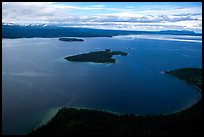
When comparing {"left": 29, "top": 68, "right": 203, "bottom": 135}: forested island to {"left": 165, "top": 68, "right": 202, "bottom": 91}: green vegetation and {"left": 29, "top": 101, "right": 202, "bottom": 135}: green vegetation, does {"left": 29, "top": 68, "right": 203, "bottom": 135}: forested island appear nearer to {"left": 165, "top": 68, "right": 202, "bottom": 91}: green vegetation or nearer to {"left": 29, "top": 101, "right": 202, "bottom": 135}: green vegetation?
{"left": 29, "top": 101, "right": 202, "bottom": 135}: green vegetation

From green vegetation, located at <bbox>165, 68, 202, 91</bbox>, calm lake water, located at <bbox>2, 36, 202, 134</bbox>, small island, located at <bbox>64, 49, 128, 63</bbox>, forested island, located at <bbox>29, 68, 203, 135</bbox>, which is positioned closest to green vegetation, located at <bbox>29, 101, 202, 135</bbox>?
forested island, located at <bbox>29, 68, 203, 135</bbox>

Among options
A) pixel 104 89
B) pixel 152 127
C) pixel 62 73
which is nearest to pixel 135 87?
pixel 104 89

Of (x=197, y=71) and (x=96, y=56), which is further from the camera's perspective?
(x=96, y=56)

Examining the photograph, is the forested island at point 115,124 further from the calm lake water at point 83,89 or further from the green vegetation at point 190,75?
the green vegetation at point 190,75

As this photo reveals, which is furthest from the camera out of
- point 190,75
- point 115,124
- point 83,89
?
point 190,75

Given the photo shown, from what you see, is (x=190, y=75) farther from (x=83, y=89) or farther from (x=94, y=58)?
(x=94, y=58)

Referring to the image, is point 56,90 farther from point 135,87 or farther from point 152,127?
point 152,127

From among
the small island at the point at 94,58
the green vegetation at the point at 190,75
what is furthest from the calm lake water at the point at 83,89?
the small island at the point at 94,58

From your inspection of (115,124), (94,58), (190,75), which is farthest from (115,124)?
(94,58)
